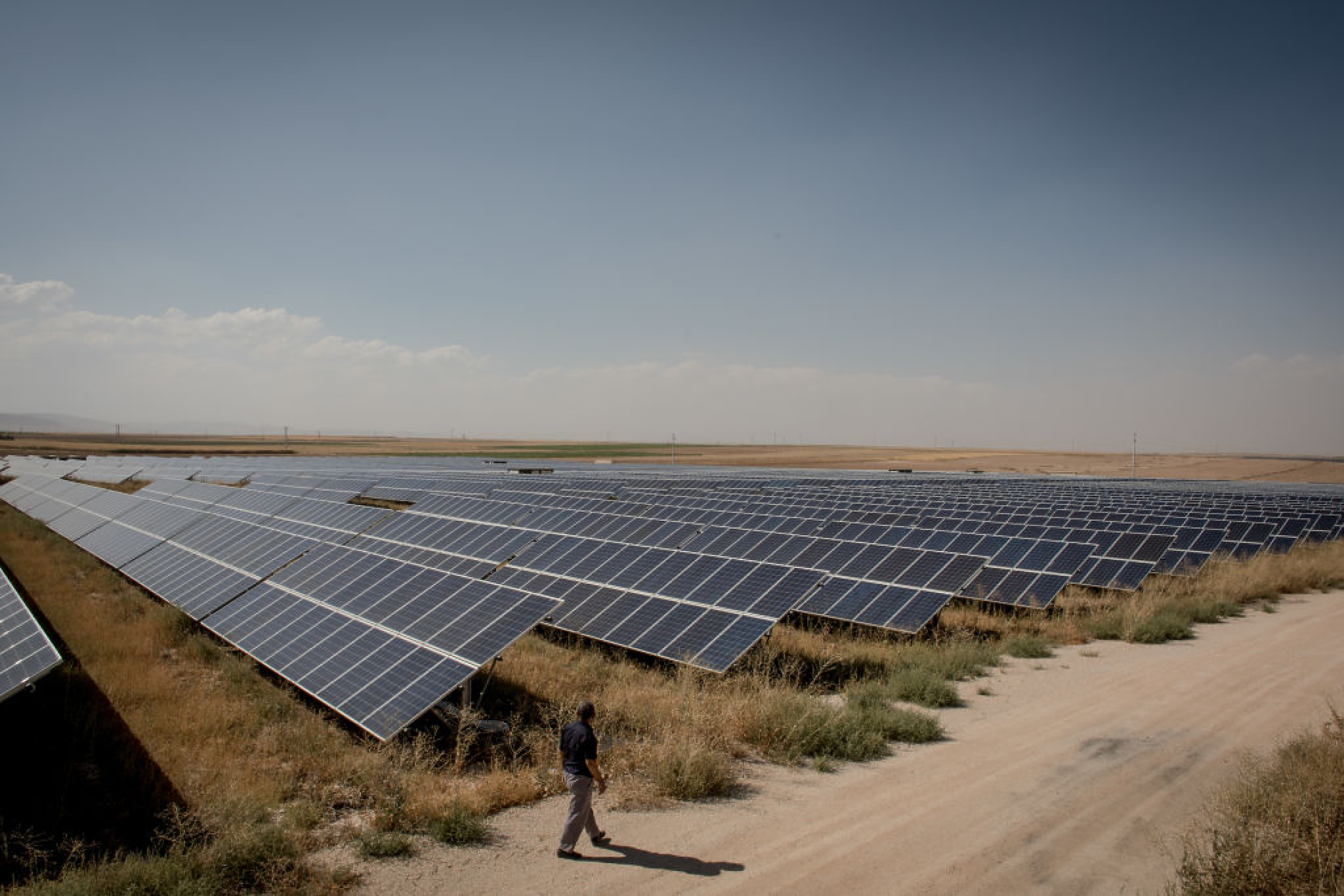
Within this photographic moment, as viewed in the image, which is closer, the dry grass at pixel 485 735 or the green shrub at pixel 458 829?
the green shrub at pixel 458 829

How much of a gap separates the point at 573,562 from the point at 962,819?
445 inches

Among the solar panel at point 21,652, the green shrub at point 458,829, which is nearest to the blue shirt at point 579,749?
the green shrub at point 458,829

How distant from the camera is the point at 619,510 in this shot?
78.7ft

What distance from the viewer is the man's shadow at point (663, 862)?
601 centimetres

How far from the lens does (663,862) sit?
6176 mm

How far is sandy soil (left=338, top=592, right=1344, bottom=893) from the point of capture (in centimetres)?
591

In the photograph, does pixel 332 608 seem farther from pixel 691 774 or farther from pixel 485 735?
pixel 691 774

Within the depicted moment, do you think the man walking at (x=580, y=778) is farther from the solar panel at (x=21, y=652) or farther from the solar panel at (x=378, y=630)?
the solar panel at (x=21, y=652)

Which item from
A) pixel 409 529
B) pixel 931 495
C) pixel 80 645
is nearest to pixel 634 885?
pixel 80 645

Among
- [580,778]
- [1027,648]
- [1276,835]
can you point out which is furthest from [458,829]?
[1027,648]

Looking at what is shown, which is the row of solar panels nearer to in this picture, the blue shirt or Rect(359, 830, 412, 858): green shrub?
Rect(359, 830, 412, 858): green shrub

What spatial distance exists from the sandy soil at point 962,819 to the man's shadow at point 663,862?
0.02m

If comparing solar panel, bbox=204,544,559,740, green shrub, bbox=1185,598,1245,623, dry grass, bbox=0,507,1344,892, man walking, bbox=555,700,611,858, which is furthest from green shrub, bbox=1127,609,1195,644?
man walking, bbox=555,700,611,858

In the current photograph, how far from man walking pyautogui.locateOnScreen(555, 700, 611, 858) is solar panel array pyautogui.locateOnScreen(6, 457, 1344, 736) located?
2743 millimetres
